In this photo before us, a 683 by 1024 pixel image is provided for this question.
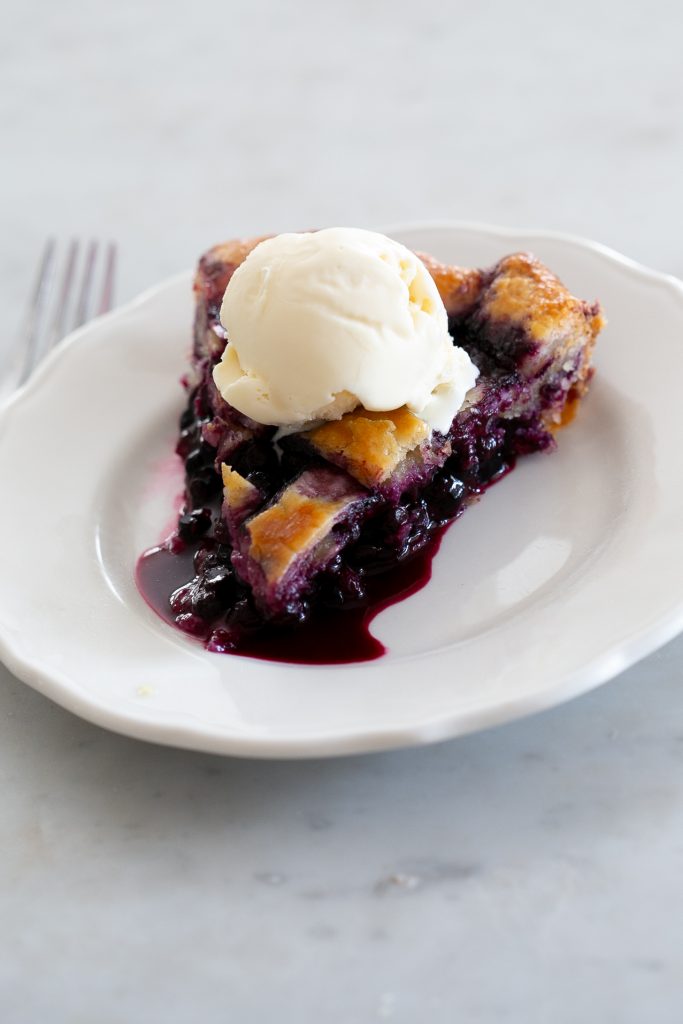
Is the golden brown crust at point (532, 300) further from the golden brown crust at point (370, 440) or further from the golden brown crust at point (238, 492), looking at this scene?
the golden brown crust at point (238, 492)

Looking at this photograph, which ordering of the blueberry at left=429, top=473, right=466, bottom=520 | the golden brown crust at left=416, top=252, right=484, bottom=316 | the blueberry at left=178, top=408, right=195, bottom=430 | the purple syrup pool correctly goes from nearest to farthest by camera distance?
the purple syrup pool, the blueberry at left=429, top=473, right=466, bottom=520, the golden brown crust at left=416, top=252, right=484, bottom=316, the blueberry at left=178, top=408, right=195, bottom=430

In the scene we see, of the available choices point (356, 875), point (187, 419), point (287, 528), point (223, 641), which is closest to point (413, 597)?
point (287, 528)

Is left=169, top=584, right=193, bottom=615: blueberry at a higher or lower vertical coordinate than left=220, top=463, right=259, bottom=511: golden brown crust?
lower

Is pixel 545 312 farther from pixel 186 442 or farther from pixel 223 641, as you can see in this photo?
pixel 223 641

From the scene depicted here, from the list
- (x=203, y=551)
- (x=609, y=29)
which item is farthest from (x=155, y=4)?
(x=203, y=551)

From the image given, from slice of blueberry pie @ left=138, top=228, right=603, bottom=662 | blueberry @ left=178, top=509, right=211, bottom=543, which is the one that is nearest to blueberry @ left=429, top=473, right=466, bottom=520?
slice of blueberry pie @ left=138, top=228, right=603, bottom=662

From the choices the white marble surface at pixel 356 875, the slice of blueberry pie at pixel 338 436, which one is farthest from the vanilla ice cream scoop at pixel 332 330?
the white marble surface at pixel 356 875

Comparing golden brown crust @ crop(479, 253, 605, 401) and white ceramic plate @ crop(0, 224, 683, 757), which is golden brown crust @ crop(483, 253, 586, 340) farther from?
white ceramic plate @ crop(0, 224, 683, 757)
